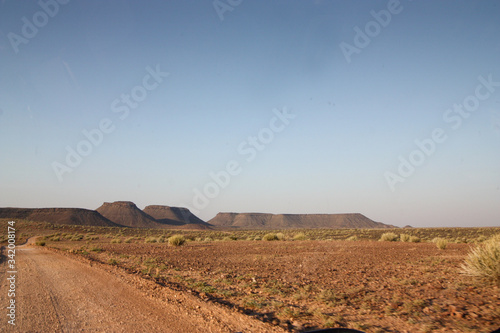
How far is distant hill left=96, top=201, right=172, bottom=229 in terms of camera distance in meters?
130

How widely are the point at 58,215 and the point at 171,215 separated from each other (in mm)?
60100

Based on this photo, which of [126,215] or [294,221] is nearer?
[126,215]

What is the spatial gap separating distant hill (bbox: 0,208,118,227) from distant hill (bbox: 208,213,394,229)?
73878 millimetres

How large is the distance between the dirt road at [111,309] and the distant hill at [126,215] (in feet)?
414

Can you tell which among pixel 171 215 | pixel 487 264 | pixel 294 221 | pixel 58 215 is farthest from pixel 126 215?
pixel 487 264

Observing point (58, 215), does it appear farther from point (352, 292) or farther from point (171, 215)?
point (352, 292)

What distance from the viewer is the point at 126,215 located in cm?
13575

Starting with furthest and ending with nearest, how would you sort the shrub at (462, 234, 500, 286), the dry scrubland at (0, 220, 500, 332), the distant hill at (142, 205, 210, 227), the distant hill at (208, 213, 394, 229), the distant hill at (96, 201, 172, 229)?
the distant hill at (208, 213, 394, 229), the distant hill at (142, 205, 210, 227), the distant hill at (96, 201, 172, 229), the shrub at (462, 234, 500, 286), the dry scrubland at (0, 220, 500, 332)

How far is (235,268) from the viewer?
13078 millimetres

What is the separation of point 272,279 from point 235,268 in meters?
3.05

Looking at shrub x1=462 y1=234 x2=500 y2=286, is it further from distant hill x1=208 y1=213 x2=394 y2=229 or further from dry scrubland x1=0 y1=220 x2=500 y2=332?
distant hill x1=208 y1=213 x2=394 y2=229

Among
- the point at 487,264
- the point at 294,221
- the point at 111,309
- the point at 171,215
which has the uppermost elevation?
the point at 487,264

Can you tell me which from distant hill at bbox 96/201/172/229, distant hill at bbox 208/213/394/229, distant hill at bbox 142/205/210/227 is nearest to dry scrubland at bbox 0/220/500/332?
distant hill at bbox 96/201/172/229

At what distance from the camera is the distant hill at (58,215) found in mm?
104406
